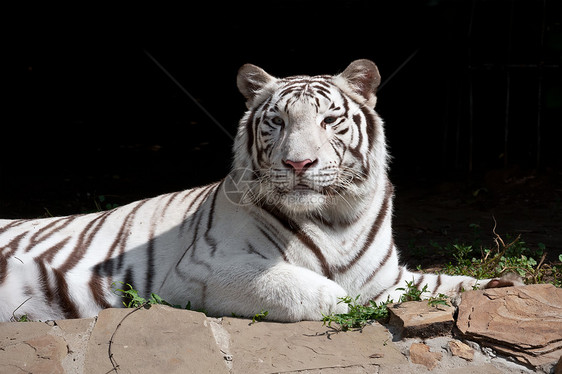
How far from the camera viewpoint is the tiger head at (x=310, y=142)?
267 cm

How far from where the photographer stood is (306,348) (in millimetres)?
2350

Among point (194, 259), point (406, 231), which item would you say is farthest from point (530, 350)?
point (406, 231)

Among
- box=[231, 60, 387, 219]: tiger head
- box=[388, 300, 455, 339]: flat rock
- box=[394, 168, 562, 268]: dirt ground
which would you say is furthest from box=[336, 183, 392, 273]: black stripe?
box=[394, 168, 562, 268]: dirt ground

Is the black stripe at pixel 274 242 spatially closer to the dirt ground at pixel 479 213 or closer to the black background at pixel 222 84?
the dirt ground at pixel 479 213

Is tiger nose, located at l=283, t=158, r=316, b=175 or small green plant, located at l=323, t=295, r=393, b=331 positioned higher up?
tiger nose, located at l=283, t=158, r=316, b=175

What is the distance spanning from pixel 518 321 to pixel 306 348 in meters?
0.84

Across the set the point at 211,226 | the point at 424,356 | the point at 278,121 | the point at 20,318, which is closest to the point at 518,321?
the point at 424,356

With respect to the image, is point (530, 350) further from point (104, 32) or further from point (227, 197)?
point (104, 32)

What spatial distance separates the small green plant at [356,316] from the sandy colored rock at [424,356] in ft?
0.81

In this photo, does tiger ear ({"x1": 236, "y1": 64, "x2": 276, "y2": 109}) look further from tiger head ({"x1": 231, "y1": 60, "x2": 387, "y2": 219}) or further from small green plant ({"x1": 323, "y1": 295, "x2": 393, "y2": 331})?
small green plant ({"x1": 323, "y1": 295, "x2": 393, "y2": 331})

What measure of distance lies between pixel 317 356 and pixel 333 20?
5862 mm

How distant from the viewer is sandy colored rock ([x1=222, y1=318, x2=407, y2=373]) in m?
2.24

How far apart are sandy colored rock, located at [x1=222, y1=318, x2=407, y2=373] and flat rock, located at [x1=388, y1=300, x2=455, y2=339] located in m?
0.06

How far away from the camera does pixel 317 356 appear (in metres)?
2.30
